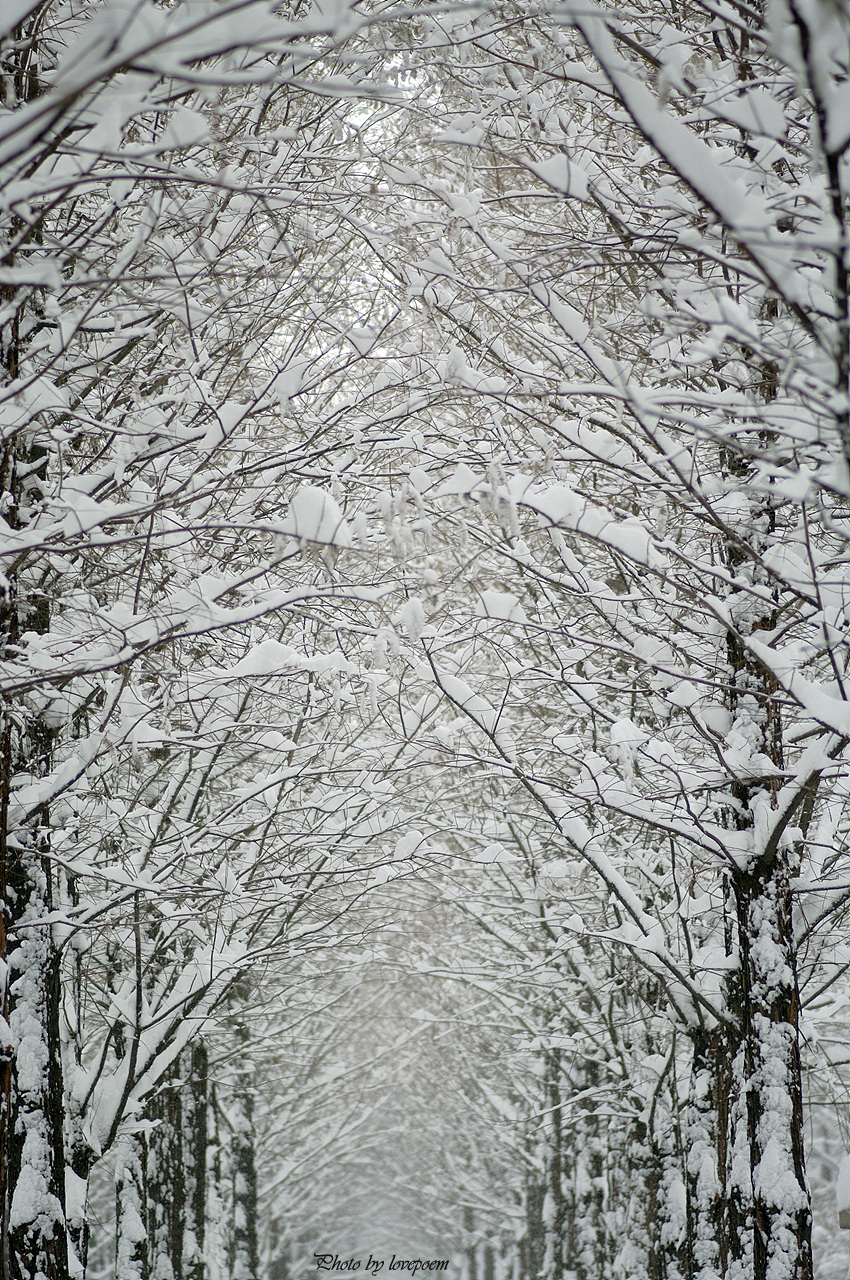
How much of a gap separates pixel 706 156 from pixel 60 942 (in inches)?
189

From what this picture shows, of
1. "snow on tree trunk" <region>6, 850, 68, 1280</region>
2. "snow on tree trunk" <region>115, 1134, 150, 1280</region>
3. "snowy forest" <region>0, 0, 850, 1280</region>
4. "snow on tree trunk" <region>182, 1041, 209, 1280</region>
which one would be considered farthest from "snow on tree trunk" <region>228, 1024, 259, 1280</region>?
"snow on tree trunk" <region>6, 850, 68, 1280</region>

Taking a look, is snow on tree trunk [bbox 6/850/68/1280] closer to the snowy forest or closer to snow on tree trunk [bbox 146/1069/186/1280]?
the snowy forest

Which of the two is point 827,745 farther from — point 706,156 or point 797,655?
point 706,156

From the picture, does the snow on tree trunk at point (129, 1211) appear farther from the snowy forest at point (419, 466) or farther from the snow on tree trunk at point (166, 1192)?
the snow on tree trunk at point (166, 1192)

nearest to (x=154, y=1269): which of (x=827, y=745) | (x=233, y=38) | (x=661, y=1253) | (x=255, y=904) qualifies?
(x=661, y=1253)

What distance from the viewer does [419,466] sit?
4.77 m

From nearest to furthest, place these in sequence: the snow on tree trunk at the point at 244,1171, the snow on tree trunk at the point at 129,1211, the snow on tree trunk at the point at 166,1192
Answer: the snow on tree trunk at the point at 129,1211
the snow on tree trunk at the point at 166,1192
the snow on tree trunk at the point at 244,1171

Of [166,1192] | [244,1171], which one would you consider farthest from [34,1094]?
[244,1171]

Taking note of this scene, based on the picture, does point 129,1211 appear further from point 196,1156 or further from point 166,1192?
point 196,1156

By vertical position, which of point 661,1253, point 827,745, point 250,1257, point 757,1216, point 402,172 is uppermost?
point 402,172

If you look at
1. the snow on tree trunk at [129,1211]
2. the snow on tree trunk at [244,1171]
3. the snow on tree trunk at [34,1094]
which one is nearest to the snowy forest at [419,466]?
the snow on tree trunk at [34,1094]

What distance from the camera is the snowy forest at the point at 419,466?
2.68m

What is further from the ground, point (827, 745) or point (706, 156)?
point (706, 156)

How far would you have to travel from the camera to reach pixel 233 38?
6.01ft
